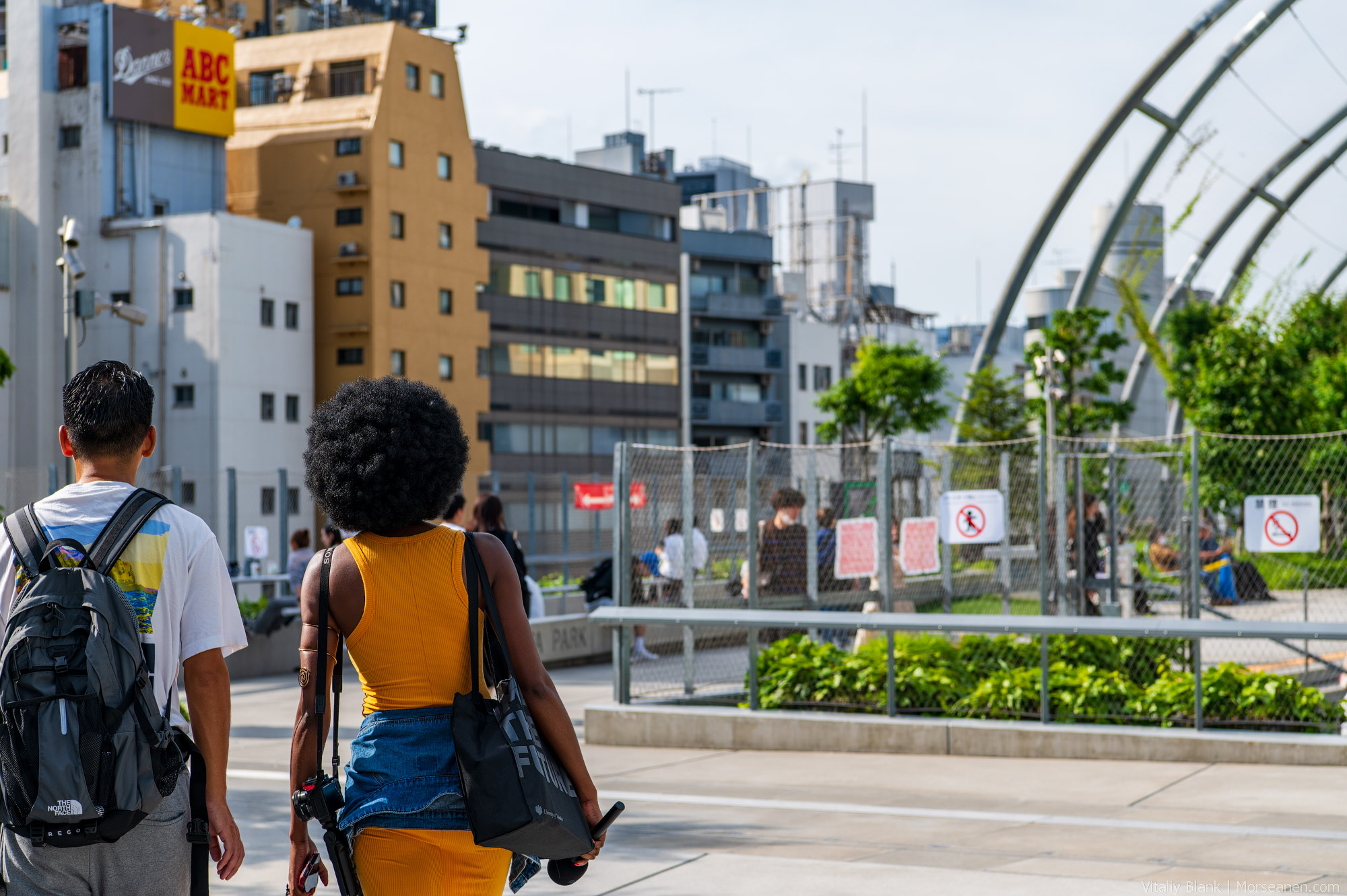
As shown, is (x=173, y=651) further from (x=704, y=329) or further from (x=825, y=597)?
(x=704, y=329)

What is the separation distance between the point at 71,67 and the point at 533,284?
24266mm

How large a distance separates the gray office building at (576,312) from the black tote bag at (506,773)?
67.3 m

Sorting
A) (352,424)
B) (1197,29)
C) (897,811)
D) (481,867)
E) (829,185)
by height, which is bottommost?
→ (897,811)

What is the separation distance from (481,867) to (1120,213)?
41.8 metres

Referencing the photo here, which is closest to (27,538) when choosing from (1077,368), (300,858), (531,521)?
(300,858)

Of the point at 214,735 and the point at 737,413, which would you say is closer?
the point at 214,735

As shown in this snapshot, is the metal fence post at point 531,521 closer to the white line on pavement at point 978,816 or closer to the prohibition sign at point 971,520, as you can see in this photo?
the prohibition sign at point 971,520

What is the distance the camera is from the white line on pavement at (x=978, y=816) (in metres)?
8.18

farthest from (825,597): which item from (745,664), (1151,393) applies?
(1151,393)

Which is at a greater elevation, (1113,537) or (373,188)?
(373,188)

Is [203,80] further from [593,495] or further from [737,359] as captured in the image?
[737,359]

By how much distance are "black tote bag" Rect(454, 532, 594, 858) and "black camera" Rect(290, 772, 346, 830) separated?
316 mm

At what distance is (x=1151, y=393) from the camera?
11938cm

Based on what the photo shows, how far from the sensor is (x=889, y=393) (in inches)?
2559
